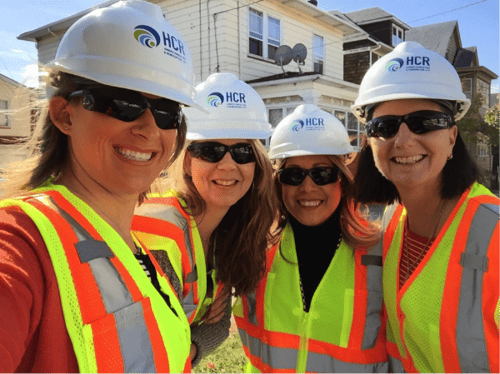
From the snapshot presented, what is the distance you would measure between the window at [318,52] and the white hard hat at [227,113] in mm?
14149

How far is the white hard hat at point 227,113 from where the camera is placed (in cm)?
272

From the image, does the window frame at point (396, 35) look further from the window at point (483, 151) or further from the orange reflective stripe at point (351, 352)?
the orange reflective stripe at point (351, 352)

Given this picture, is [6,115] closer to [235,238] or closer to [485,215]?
[235,238]

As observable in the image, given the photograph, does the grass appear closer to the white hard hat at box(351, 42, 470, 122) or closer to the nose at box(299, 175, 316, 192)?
the nose at box(299, 175, 316, 192)

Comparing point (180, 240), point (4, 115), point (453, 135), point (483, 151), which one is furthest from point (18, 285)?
point (483, 151)

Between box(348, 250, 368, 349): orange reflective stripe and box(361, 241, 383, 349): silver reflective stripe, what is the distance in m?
0.02

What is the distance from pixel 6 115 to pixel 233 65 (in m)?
11.7

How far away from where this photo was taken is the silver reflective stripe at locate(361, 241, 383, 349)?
2.49 meters

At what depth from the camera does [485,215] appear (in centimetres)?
206

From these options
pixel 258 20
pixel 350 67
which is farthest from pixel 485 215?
pixel 350 67

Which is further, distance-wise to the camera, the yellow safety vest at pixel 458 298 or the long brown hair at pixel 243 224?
the long brown hair at pixel 243 224

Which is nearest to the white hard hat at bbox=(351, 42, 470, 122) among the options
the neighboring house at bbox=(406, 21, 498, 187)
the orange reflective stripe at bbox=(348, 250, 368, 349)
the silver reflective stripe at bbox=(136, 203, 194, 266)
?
the orange reflective stripe at bbox=(348, 250, 368, 349)

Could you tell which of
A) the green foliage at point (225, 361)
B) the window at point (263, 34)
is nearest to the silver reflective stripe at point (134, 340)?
the green foliage at point (225, 361)

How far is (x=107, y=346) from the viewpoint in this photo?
122 centimetres
